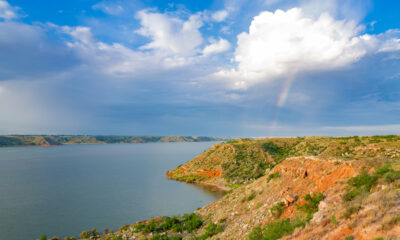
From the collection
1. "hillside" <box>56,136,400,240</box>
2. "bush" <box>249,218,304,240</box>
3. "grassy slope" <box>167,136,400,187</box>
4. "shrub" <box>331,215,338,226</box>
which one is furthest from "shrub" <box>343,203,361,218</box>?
"grassy slope" <box>167,136,400,187</box>

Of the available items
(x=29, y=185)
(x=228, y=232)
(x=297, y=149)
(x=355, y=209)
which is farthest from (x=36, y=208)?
(x=297, y=149)

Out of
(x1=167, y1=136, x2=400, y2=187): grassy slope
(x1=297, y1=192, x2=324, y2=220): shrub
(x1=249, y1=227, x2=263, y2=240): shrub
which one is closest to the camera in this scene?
(x1=249, y1=227, x2=263, y2=240): shrub

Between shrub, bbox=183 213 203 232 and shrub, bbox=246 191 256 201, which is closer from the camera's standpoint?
shrub, bbox=183 213 203 232

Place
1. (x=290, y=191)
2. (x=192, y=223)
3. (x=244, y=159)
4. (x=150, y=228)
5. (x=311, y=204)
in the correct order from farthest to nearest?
1. (x=244, y=159)
2. (x=150, y=228)
3. (x=192, y=223)
4. (x=290, y=191)
5. (x=311, y=204)

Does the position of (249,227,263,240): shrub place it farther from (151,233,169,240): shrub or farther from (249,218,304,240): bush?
(151,233,169,240): shrub

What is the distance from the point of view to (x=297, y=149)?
57.4 m

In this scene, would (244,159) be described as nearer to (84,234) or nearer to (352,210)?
(84,234)

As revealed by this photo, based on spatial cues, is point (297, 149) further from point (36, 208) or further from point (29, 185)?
point (29, 185)

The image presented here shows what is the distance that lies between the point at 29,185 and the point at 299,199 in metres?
63.1

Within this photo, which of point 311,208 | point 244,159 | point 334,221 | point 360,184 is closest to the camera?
point 334,221

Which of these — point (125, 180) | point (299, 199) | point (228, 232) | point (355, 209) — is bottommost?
point (125, 180)

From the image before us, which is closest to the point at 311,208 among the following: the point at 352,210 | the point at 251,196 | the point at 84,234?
the point at 352,210

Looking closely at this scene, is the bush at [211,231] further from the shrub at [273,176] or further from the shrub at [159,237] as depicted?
the shrub at [273,176]

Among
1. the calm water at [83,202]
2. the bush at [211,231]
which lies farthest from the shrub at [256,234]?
the calm water at [83,202]
